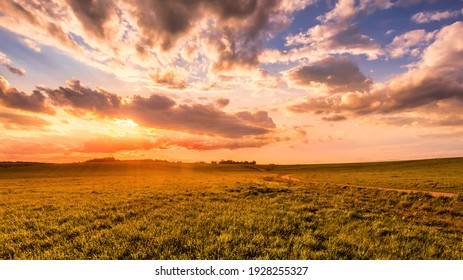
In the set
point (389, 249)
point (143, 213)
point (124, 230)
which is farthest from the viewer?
point (143, 213)

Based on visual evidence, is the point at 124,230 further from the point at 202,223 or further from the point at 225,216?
the point at 225,216

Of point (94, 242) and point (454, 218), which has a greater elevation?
point (94, 242)

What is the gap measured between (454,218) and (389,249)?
1025 cm

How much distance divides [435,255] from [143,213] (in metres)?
11.1

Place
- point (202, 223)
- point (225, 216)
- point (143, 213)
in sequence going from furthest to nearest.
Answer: point (143, 213) < point (225, 216) < point (202, 223)

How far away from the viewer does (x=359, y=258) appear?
680 cm

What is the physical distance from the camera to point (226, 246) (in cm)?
701
